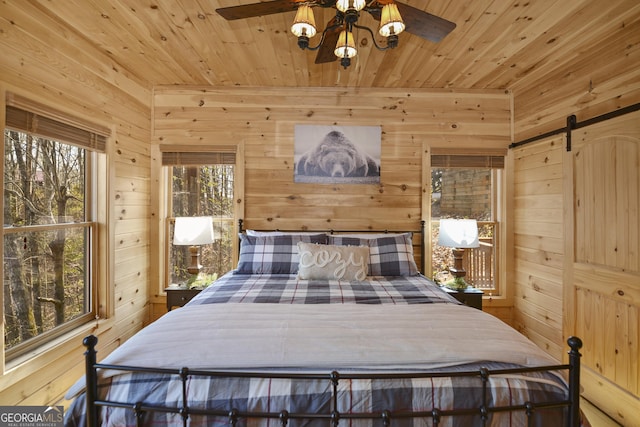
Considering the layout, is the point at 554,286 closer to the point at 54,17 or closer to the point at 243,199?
the point at 243,199

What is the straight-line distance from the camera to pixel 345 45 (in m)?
1.63

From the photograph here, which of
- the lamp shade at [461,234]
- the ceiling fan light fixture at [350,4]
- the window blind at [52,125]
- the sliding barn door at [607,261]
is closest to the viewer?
the ceiling fan light fixture at [350,4]

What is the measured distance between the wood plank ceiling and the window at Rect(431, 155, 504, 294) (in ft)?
2.97

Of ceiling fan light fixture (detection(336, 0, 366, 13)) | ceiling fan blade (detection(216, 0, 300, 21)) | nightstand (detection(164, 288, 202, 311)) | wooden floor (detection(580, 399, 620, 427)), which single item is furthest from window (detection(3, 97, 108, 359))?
wooden floor (detection(580, 399, 620, 427))

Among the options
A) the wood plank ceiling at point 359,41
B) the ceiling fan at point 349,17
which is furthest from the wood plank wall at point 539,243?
the ceiling fan at point 349,17

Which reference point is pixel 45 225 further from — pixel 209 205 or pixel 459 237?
pixel 459 237

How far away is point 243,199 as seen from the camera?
10.5 feet

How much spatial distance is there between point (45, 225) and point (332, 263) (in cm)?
194

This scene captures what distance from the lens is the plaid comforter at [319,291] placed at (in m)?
1.83

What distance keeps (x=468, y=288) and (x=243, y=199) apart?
232 centimetres

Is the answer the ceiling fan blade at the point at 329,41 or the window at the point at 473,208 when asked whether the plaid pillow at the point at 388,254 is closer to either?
the window at the point at 473,208

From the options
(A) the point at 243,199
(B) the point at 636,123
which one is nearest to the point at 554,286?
(B) the point at 636,123

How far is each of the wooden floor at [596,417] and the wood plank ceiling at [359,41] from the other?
2.41 m

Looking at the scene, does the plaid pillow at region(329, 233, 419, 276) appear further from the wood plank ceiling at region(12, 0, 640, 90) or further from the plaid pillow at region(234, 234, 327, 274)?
the wood plank ceiling at region(12, 0, 640, 90)
